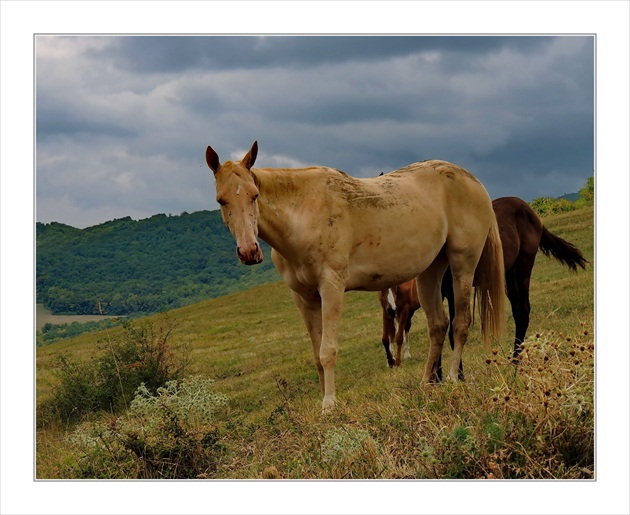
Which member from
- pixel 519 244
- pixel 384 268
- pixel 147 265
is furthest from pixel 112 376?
pixel 384 268

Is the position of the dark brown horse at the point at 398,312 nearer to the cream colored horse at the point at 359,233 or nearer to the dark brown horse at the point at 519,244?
the dark brown horse at the point at 519,244

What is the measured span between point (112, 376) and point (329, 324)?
32.1 ft

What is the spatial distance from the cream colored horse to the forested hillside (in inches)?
171

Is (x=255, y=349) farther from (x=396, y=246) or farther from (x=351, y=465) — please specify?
(x=351, y=465)

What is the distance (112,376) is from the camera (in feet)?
52.0

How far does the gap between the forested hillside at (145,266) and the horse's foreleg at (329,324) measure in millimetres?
4676

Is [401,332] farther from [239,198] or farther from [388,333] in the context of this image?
[239,198]

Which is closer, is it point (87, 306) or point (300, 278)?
point (300, 278)

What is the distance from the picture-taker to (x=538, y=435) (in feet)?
18.4

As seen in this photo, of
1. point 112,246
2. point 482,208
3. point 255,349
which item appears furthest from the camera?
point 255,349

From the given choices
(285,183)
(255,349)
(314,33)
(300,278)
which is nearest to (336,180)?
(285,183)

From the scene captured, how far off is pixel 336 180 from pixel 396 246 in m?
0.97

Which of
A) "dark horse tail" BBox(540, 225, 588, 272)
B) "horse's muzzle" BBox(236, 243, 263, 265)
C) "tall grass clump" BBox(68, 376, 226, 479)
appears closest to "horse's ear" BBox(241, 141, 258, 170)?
"horse's muzzle" BBox(236, 243, 263, 265)

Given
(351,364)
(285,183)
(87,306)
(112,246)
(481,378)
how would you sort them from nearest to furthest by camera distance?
(481,378) < (285,183) < (87,306) < (351,364) < (112,246)
